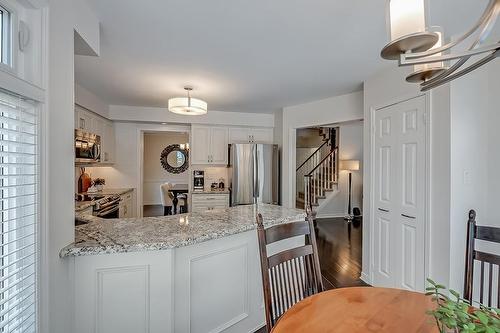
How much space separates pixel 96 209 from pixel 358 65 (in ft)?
12.1

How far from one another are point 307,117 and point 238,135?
155cm

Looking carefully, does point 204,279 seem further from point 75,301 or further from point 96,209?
point 96,209

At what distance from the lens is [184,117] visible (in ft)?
16.8

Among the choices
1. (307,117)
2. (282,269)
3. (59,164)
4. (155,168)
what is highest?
(307,117)

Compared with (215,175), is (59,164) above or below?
above

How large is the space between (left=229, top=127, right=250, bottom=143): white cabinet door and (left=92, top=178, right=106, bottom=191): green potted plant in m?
2.54

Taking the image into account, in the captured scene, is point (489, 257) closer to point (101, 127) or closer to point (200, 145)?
point (200, 145)

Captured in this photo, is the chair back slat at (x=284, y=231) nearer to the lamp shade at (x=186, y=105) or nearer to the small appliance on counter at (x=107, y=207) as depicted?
the lamp shade at (x=186, y=105)

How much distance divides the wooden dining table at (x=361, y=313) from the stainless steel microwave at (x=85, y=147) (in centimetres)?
329

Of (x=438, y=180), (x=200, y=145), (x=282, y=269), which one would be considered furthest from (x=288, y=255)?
(x=200, y=145)

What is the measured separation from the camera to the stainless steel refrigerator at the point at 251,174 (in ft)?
16.2

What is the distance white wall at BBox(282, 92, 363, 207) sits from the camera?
12.6 feet

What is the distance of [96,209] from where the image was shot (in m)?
3.50

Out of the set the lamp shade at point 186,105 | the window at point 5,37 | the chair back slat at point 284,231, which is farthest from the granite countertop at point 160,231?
the lamp shade at point 186,105
